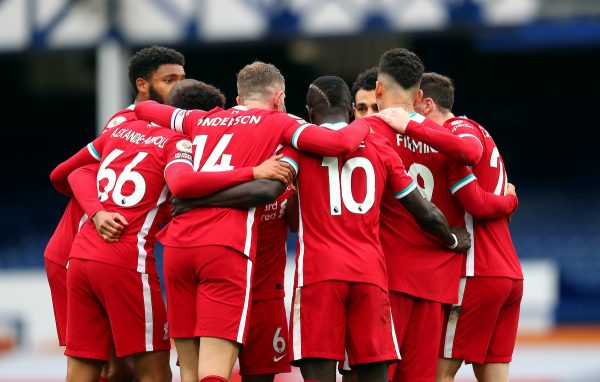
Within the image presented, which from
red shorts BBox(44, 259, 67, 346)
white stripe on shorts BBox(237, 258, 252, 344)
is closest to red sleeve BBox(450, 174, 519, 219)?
white stripe on shorts BBox(237, 258, 252, 344)

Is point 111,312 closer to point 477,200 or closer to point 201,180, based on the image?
point 201,180

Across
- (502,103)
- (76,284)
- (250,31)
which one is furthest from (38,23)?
(76,284)

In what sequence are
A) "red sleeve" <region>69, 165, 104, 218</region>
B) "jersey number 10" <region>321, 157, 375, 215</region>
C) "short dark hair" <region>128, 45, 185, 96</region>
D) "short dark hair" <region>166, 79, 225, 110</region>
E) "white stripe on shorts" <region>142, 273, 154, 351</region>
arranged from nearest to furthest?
"jersey number 10" <region>321, 157, 375, 215</region> → "white stripe on shorts" <region>142, 273, 154, 351</region> → "red sleeve" <region>69, 165, 104, 218</region> → "short dark hair" <region>166, 79, 225, 110</region> → "short dark hair" <region>128, 45, 185, 96</region>

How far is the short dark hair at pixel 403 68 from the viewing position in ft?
21.6

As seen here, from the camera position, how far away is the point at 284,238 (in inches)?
270

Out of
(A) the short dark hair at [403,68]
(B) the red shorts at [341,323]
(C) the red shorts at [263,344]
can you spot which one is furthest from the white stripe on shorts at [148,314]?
(A) the short dark hair at [403,68]

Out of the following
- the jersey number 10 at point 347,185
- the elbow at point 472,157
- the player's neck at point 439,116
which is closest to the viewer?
the jersey number 10 at point 347,185

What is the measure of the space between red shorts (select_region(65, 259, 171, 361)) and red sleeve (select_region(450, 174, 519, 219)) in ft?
6.33

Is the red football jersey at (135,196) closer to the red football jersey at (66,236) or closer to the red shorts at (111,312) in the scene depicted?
the red shorts at (111,312)

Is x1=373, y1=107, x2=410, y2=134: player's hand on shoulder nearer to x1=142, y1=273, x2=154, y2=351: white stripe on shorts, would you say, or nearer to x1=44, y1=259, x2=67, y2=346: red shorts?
x1=142, y1=273, x2=154, y2=351: white stripe on shorts

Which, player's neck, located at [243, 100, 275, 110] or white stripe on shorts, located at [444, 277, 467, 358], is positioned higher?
player's neck, located at [243, 100, 275, 110]

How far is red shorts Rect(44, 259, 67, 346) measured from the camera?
7324 millimetres

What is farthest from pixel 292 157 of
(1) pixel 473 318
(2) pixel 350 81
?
(2) pixel 350 81

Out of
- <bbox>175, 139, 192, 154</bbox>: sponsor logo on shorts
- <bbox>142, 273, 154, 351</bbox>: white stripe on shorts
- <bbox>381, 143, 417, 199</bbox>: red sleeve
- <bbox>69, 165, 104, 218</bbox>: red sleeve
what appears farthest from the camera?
<bbox>69, 165, 104, 218</bbox>: red sleeve
